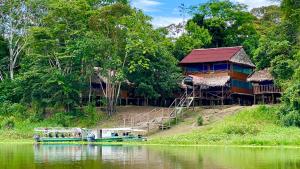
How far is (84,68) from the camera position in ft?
195

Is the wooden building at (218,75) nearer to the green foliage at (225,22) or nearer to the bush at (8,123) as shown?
the green foliage at (225,22)

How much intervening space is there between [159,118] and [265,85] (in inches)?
460

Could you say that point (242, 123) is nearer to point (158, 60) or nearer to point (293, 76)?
point (293, 76)

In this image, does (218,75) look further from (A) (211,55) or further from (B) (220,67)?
(A) (211,55)

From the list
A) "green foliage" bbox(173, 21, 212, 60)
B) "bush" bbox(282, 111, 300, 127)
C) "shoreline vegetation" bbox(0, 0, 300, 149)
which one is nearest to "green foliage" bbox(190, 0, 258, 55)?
"green foliage" bbox(173, 21, 212, 60)

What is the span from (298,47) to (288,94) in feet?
20.1

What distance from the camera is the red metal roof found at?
62.1 meters

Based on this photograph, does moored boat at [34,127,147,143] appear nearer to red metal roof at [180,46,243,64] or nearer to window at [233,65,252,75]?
red metal roof at [180,46,243,64]

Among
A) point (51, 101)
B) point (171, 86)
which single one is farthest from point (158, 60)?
point (51, 101)

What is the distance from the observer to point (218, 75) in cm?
6212

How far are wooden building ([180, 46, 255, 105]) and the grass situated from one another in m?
9.90

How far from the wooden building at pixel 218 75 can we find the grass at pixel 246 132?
32.5 ft

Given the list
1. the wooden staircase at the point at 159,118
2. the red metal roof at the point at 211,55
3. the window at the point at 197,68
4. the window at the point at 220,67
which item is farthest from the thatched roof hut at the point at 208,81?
the window at the point at 197,68

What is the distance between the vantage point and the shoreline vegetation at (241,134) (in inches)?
1635
